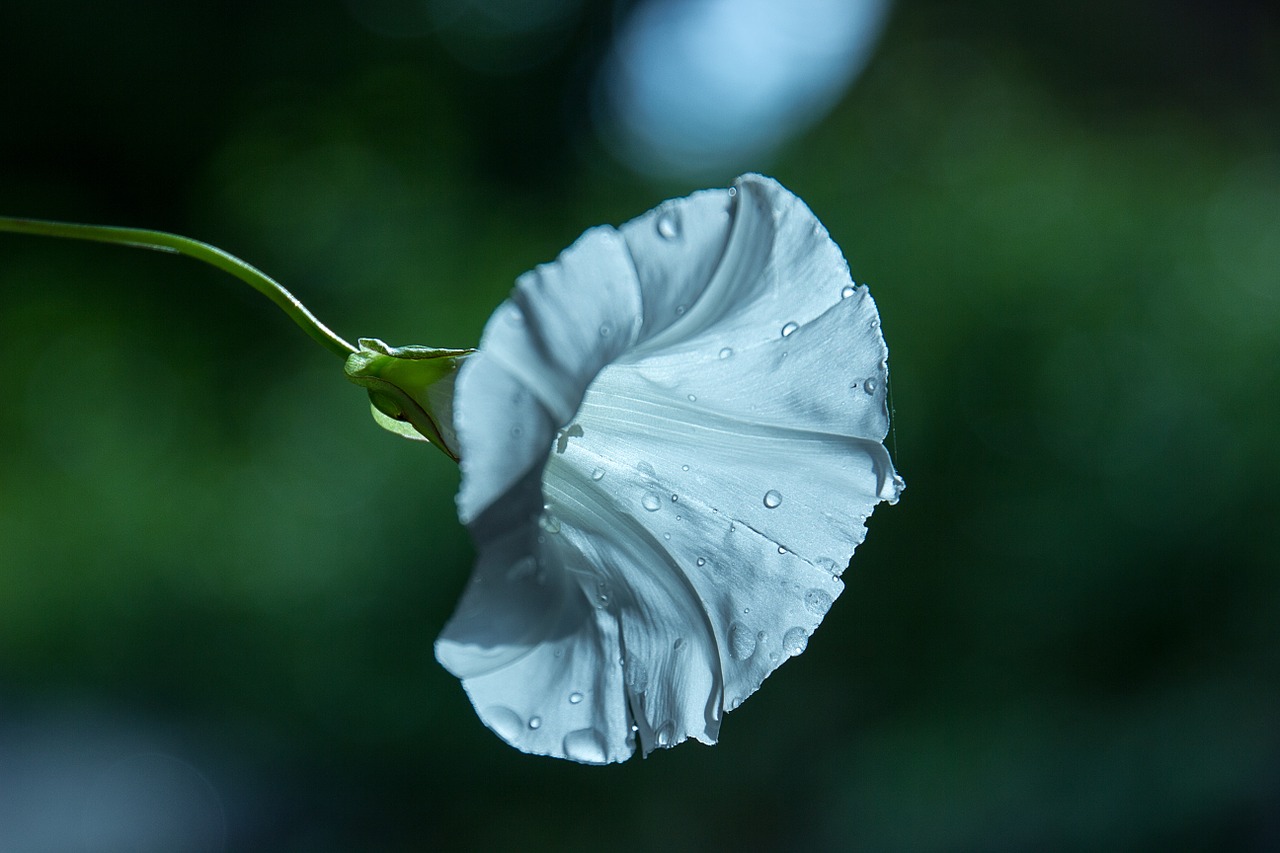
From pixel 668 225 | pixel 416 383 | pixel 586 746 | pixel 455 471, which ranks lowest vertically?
pixel 455 471

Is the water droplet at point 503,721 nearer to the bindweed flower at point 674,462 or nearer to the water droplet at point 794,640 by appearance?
the bindweed flower at point 674,462

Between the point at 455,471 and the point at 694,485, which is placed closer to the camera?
the point at 694,485

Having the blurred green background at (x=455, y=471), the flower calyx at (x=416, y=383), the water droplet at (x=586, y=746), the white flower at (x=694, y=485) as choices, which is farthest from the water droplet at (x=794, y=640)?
the blurred green background at (x=455, y=471)

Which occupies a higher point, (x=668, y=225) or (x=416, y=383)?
(x=668, y=225)

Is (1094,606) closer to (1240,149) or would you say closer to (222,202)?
(1240,149)

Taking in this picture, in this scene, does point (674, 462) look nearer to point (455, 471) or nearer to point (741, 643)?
point (741, 643)

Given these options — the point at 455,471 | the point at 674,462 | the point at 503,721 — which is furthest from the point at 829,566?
the point at 455,471
